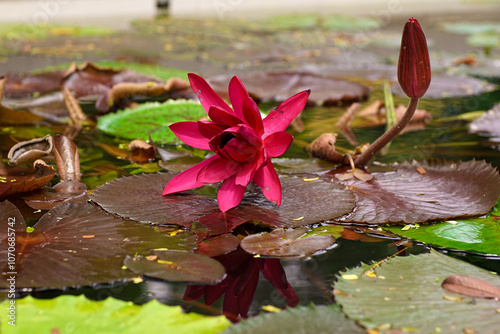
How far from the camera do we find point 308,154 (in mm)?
1327

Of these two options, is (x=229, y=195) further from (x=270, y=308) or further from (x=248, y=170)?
(x=270, y=308)

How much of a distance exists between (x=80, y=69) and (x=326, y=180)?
1.16 meters

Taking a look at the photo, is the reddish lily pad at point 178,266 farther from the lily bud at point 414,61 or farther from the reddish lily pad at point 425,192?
the lily bud at point 414,61

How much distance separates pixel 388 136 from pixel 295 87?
1025 millimetres

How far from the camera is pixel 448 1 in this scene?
23.7ft

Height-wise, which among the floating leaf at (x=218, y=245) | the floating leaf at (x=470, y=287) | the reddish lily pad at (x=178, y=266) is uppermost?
the floating leaf at (x=470, y=287)

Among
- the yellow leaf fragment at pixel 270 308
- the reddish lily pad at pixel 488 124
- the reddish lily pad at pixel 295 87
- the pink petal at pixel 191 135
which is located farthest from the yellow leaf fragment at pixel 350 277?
the reddish lily pad at pixel 295 87

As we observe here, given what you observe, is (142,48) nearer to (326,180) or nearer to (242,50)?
(242,50)

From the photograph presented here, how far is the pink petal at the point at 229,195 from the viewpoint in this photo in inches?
34.5

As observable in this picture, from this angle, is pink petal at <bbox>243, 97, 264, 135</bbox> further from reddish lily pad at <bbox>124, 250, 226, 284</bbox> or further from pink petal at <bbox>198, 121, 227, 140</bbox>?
reddish lily pad at <bbox>124, 250, 226, 284</bbox>

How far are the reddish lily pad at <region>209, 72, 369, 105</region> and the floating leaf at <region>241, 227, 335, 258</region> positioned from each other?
1067mm

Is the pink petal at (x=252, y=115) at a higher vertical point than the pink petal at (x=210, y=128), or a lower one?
higher

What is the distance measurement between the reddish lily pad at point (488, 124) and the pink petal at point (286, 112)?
0.79m

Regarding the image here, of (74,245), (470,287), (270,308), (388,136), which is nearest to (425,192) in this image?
(388,136)
